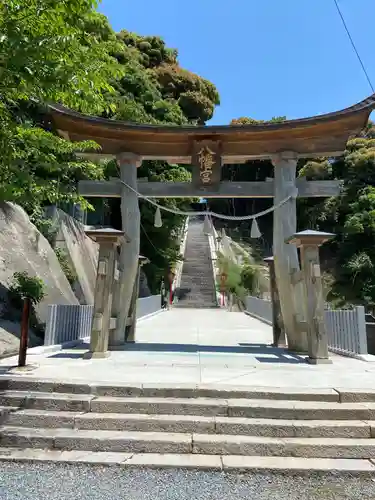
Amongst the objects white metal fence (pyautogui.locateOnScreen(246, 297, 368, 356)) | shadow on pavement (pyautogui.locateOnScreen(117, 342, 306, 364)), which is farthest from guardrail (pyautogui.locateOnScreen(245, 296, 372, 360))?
shadow on pavement (pyautogui.locateOnScreen(117, 342, 306, 364))

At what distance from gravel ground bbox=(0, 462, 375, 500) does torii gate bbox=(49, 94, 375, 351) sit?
Result: 4615 mm

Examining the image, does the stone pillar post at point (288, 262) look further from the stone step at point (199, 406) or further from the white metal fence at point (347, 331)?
the stone step at point (199, 406)

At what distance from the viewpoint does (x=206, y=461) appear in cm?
331

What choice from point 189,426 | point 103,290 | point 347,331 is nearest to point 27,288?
point 103,290

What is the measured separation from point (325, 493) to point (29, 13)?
4.99 meters

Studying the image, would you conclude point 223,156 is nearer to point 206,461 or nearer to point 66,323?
point 66,323

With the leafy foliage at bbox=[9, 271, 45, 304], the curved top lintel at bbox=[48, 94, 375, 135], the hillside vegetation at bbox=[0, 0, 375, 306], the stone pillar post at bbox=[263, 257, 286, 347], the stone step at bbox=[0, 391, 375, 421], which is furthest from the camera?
the stone pillar post at bbox=[263, 257, 286, 347]

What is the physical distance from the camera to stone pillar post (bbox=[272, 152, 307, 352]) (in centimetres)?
764

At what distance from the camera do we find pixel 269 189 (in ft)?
26.5

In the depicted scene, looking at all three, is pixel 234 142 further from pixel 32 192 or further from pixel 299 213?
pixel 299 213

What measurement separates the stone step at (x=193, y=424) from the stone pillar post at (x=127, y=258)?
3.89 m

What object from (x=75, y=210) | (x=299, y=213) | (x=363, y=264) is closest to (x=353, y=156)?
(x=299, y=213)

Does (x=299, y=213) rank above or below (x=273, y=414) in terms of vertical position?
above

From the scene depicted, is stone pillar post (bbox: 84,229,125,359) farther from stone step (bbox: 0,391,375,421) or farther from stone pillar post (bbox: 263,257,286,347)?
stone pillar post (bbox: 263,257,286,347)
